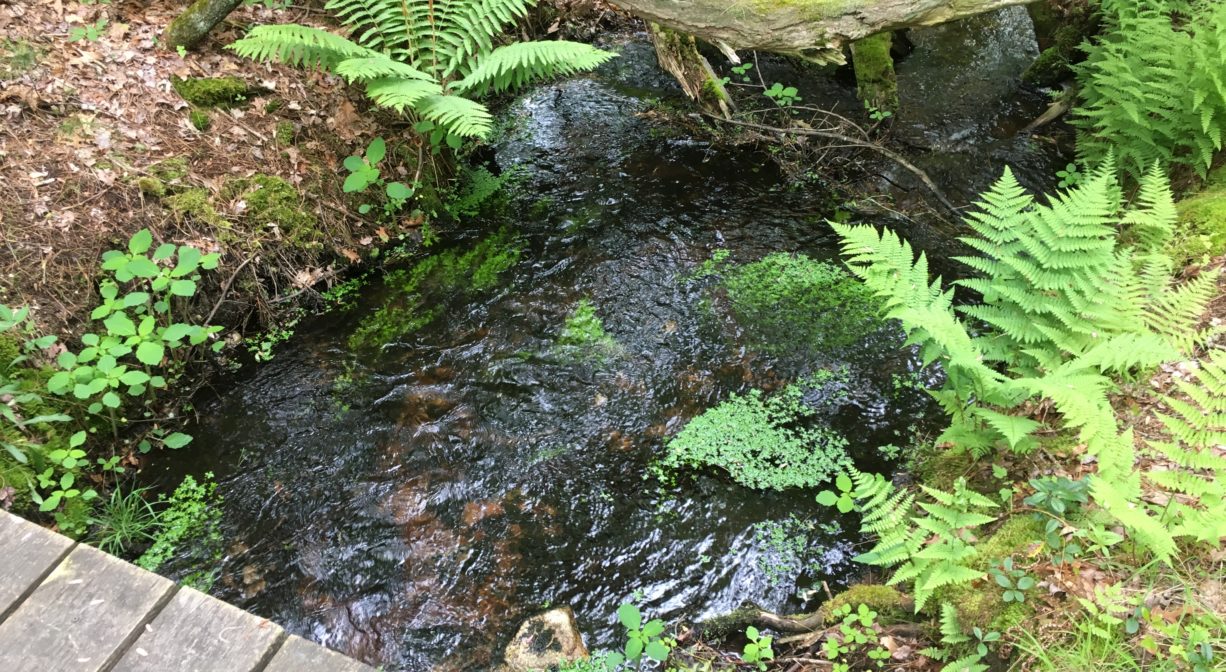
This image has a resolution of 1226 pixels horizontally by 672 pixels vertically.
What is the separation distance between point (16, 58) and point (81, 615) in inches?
165

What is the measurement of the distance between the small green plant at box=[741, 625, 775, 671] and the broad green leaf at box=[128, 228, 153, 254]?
3.72 metres

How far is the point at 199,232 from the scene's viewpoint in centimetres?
425

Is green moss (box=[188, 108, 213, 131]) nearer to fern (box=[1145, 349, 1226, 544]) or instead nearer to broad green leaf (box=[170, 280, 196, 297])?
broad green leaf (box=[170, 280, 196, 297])

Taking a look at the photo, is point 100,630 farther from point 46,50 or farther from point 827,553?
point 46,50

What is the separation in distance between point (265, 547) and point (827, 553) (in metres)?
2.76

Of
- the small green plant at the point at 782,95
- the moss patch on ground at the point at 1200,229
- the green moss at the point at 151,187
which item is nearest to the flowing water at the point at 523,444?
the small green plant at the point at 782,95

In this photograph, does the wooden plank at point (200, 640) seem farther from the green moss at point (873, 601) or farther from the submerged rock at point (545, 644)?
the green moss at point (873, 601)

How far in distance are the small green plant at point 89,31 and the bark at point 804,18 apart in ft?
12.4

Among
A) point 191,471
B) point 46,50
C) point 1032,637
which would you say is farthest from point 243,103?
point 1032,637

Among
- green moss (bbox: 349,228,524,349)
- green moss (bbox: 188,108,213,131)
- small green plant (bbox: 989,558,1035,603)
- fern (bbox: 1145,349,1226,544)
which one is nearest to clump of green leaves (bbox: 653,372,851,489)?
small green plant (bbox: 989,558,1035,603)

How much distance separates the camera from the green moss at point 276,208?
4.49 m

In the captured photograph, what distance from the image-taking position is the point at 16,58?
14.2 feet

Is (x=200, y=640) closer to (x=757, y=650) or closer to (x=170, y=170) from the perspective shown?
(x=757, y=650)

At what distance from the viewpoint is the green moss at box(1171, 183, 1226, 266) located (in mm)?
3740
